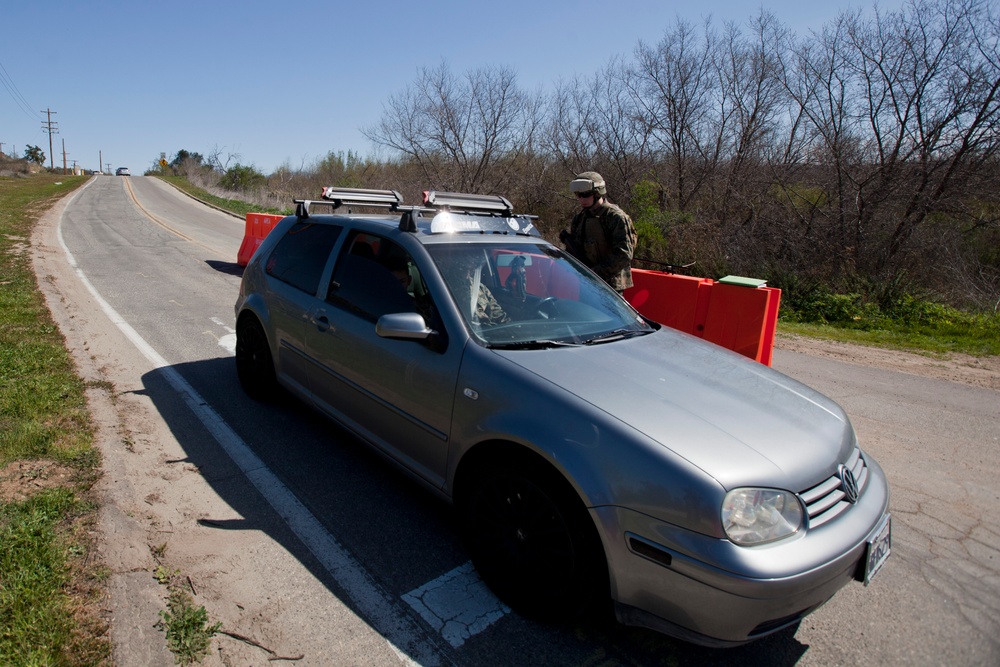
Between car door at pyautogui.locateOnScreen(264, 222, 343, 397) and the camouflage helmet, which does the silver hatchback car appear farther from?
the camouflage helmet

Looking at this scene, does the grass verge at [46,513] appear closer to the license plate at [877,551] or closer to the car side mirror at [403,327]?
the car side mirror at [403,327]

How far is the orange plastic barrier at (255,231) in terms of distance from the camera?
12.5m

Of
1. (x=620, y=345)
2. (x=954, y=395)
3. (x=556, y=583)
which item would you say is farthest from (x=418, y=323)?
(x=954, y=395)

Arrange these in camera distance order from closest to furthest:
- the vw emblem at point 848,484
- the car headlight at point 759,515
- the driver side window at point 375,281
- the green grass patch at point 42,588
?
the car headlight at point 759,515 < the green grass patch at point 42,588 < the vw emblem at point 848,484 < the driver side window at point 375,281

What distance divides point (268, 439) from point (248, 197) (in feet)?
124

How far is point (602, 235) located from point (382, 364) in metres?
3.07

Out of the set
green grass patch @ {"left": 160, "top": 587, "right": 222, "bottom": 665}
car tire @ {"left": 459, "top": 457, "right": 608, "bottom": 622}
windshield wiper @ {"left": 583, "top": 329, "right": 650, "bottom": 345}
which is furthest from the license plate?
green grass patch @ {"left": 160, "top": 587, "right": 222, "bottom": 665}

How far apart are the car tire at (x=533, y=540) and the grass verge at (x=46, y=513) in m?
1.57

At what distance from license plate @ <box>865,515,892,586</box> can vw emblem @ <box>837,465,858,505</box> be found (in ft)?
0.54

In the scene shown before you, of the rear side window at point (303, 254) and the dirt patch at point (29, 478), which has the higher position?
the rear side window at point (303, 254)

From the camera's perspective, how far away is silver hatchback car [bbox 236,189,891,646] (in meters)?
2.20

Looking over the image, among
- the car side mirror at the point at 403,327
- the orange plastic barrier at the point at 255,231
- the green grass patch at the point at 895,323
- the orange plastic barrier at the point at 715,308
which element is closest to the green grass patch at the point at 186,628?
the car side mirror at the point at 403,327

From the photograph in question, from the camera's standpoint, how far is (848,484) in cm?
255

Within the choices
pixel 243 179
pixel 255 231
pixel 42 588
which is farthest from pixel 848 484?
pixel 243 179
